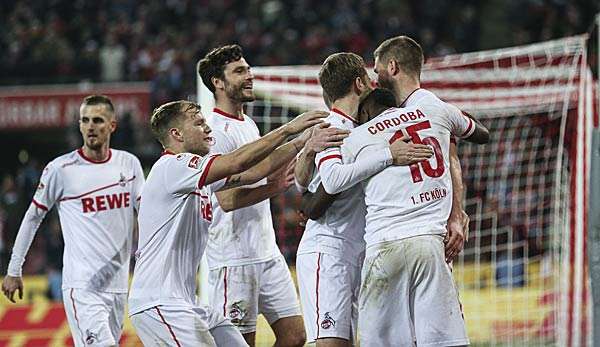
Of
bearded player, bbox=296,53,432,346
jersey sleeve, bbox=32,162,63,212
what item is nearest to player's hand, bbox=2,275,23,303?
jersey sleeve, bbox=32,162,63,212

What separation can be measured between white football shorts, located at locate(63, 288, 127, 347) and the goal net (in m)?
2.55

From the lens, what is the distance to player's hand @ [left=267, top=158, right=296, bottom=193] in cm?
683

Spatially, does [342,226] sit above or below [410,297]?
above

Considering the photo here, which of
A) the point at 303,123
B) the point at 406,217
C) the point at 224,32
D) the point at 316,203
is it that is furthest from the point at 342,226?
the point at 224,32

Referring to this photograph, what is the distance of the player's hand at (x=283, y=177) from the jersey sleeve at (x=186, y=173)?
80cm

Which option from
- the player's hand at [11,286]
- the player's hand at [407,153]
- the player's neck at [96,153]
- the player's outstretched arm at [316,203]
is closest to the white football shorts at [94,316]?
the player's hand at [11,286]

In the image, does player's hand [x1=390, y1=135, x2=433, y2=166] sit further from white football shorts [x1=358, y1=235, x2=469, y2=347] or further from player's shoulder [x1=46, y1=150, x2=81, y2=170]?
player's shoulder [x1=46, y1=150, x2=81, y2=170]

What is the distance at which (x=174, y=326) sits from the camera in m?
6.02

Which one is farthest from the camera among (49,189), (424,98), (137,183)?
(137,183)

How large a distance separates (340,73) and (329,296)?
4.36ft

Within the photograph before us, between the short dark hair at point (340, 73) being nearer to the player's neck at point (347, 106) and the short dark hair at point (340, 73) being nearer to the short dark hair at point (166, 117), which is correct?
the player's neck at point (347, 106)

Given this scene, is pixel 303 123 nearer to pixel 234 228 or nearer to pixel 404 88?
pixel 404 88

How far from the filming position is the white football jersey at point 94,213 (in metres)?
7.61

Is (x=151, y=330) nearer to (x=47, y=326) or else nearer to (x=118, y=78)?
(x=47, y=326)
